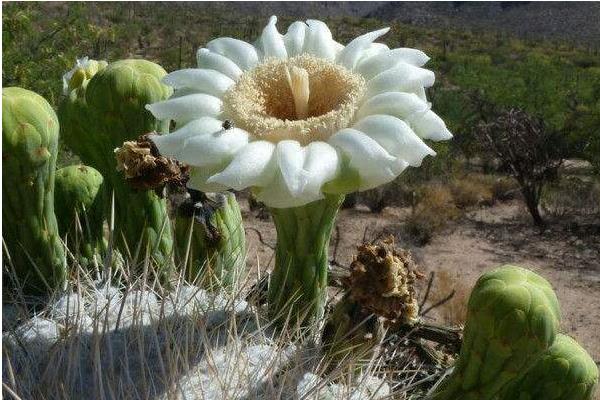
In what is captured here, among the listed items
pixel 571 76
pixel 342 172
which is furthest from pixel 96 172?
pixel 571 76

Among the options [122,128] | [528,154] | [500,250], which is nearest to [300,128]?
[122,128]

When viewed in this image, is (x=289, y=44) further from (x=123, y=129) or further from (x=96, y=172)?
(x=96, y=172)

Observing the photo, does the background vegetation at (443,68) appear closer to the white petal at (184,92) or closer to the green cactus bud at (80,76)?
the green cactus bud at (80,76)

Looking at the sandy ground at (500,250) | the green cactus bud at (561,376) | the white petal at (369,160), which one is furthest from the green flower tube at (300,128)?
the sandy ground at (500,250)

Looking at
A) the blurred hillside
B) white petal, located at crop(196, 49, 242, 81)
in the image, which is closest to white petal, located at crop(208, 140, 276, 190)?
white petal, located at crop(196, 49, 242, 81)

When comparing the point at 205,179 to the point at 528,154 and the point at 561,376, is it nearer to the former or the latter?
the point at 561,376

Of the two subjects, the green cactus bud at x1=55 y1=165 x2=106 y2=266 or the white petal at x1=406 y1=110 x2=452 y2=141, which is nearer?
the white petal at x1=406 y1=110 x2=452 y2=141

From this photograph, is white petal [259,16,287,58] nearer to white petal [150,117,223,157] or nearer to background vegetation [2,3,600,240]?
white petal [150,117,223,157]
